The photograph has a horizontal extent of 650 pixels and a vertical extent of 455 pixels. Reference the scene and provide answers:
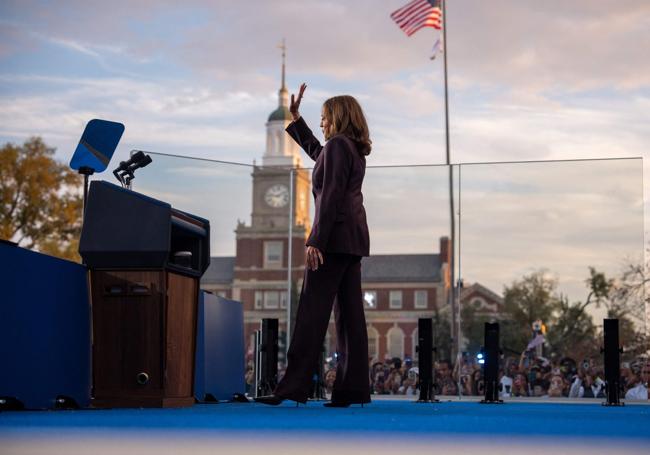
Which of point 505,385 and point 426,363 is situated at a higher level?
point 426,363

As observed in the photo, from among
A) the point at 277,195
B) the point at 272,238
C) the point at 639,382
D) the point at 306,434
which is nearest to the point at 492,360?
the point at 639,382

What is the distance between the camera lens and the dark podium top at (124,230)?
18.5 feet

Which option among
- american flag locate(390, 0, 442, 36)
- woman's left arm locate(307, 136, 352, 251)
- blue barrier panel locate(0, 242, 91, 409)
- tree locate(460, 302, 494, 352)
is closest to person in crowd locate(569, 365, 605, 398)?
tree locate(460, 302, 494, 352)

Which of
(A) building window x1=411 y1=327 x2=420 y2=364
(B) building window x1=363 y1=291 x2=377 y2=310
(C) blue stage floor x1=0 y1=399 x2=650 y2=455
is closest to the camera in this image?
(C) blue stage floor x1=0 y1=399 x2=650 y2=455

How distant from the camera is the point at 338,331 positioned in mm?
6008

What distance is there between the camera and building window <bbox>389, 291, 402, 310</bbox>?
33.3 ft

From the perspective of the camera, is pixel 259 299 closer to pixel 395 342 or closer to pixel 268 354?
pixel 395 342

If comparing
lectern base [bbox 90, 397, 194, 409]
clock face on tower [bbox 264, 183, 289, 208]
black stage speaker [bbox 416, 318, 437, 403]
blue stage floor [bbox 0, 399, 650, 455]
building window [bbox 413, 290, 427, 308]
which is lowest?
blue stage floor [bbox 0, 399, 650, 455]

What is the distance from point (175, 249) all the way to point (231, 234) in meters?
3.54

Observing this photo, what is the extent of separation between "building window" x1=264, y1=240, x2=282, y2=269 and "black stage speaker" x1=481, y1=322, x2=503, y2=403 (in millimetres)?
2410

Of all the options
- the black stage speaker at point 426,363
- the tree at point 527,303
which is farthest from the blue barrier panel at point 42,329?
the tree at point 527,303

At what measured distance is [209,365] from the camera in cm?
739

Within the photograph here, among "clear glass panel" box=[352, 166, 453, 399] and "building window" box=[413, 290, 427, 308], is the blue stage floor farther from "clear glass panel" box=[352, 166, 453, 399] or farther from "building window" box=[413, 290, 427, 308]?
"building window" box=[413, 290, 427, 308]

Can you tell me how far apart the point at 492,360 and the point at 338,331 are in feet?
8.81
